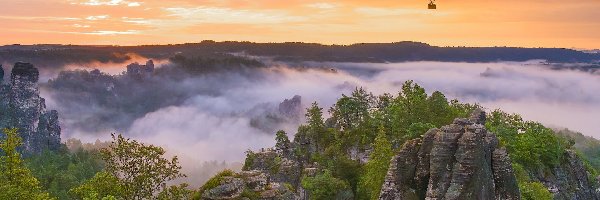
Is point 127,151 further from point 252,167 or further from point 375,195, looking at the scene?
point 252,167

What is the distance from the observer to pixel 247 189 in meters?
43.3

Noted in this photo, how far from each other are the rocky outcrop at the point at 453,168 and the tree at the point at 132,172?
2104 cm

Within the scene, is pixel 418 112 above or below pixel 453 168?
below

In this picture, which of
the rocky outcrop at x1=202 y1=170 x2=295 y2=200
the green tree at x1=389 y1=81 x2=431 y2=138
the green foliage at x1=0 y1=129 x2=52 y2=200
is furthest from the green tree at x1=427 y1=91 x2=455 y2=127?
the green foliage at x1=0 y1=129 x2=52 y2=200

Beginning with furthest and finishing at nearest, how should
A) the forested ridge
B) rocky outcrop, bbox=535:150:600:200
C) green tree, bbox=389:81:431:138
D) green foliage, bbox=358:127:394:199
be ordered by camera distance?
1. green tree, bbox=389:81:431:138
2. rocky outcrop, bbox=535:150:600:200
3. green foliage, bbox=358:127:394:199
4. the forested ridge

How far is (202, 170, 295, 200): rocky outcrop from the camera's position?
42281 mm

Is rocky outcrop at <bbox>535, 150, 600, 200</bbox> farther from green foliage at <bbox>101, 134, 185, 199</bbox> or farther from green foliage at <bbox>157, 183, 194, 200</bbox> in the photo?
green foliage at <bbox>101, 134, 185, 199</bbox>

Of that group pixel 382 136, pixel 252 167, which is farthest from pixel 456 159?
pixel 252 167

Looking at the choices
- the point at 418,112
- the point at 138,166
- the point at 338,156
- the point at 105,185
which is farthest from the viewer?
the point at 338,156

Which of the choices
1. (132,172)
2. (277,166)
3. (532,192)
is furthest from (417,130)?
(132,172)

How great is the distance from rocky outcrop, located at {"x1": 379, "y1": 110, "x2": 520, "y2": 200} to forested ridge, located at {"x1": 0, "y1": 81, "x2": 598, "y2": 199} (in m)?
9.44

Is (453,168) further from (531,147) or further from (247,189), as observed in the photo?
(531,147)

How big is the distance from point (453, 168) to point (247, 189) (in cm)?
1550

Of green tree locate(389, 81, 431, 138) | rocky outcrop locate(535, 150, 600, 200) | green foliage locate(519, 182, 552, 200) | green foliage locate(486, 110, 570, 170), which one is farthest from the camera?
green tree locate(389, 81, 431, 138)
